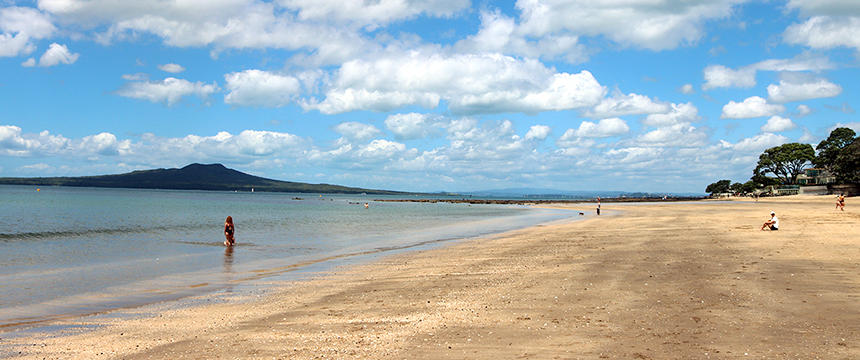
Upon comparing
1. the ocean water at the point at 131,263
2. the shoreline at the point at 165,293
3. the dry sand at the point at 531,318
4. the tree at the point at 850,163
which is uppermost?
the tree at the point at 850,163

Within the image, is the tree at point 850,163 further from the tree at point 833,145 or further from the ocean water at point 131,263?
the ocean water at point 131,263

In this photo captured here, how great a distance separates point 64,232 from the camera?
35625 millimetres

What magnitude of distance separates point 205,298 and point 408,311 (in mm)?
5997

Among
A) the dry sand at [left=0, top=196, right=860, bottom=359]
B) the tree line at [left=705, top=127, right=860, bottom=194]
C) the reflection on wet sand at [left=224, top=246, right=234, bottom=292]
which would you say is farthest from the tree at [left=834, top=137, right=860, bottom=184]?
the reflection on wet sand at [left=224, top=246, right=234, bottom=292]

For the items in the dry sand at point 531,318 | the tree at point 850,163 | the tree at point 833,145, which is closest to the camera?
the dry sand at point 531,318

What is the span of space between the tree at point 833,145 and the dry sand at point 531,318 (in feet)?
411

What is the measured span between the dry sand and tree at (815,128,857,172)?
125 m

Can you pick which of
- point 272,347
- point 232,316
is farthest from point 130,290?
point 272,347

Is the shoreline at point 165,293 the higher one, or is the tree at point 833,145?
the tree at point 833,145

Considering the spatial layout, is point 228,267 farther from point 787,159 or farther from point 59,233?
→ point 787,159

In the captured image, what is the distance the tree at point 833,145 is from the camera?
4515 inches

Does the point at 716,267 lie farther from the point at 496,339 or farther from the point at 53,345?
the point at 53,345

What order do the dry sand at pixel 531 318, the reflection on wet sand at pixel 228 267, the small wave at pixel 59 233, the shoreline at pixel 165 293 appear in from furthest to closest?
the small wave at pixel 59 233, the reflection on wet sand at pixel 228 267, the shoreline at pixel 165 293, the dry sand at pixel 531 318

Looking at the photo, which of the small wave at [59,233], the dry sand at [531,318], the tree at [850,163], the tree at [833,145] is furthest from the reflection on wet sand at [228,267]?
the tree at [833,145]
